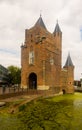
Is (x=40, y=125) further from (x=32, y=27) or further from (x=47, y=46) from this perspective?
(x=32, y=27)

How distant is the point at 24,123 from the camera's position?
13422 mm

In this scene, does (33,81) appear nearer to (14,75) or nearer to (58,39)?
(58,39)

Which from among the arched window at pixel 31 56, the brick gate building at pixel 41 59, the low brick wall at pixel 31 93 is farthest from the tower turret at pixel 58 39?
the low brick wall at pixel 31 93

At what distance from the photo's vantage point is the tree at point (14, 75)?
53.4m

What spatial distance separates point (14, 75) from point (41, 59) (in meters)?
16.6

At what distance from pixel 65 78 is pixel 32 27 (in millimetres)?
13627

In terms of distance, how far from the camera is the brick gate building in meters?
39.1

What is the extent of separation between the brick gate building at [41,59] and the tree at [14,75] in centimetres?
1132

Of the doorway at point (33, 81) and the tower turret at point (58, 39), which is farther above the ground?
the tower turret at point (58, 39)

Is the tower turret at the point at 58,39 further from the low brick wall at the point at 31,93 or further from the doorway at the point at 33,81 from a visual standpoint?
the low brick wall at the point at 31,93

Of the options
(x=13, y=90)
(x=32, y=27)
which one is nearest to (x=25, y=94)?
(x=13, y=90)

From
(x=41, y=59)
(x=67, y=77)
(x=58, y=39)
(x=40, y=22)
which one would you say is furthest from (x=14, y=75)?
(x=40, y=22)

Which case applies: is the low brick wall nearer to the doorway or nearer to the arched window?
the doorway

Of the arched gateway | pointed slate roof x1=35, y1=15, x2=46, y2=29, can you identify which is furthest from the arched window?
pointed slate roof x1=35, y1=15, x2=46, y2=29
